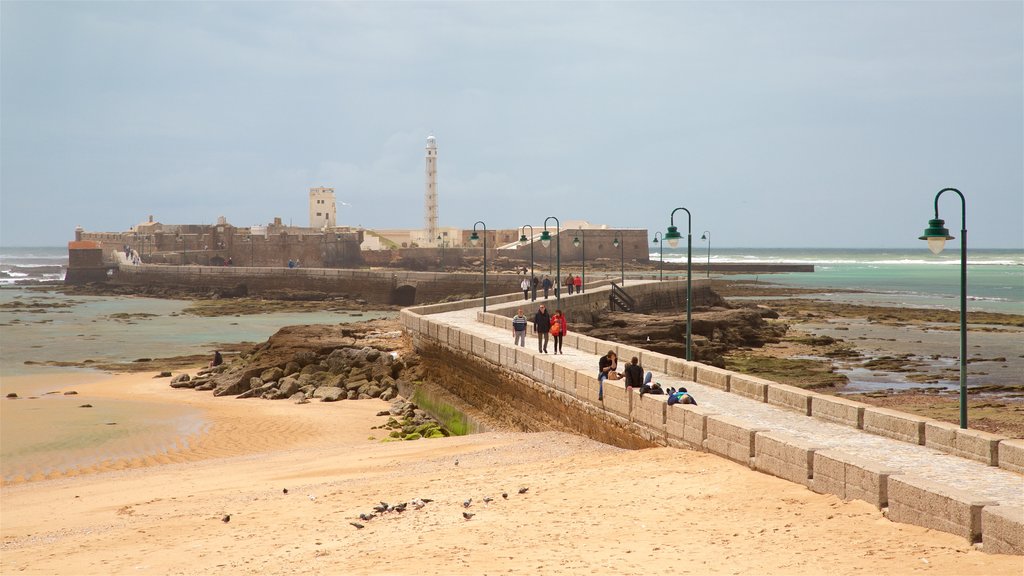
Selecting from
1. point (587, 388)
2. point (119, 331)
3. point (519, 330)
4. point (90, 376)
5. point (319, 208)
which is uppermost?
point (319, 208)

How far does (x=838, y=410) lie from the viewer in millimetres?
11938

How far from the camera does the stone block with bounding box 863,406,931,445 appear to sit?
10.6 metres

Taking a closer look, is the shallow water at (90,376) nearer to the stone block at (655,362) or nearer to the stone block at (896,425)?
the stone block at (655,362)

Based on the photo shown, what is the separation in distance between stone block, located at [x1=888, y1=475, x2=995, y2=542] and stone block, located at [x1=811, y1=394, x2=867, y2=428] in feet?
11.0

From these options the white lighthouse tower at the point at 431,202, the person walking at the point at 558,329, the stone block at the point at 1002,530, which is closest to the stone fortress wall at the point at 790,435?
the stone block at the point at 1002,530

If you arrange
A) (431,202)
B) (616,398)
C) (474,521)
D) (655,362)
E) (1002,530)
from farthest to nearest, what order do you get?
(431,202), (655,362), (616,398), (474,521), (1002,530)

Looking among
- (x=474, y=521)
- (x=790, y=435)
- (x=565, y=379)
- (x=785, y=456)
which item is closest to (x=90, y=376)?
(x=565, y=379)

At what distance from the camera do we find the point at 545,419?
641 inches

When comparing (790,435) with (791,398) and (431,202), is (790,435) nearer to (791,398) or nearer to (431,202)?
(791,398)

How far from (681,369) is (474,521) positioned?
22.3 feet

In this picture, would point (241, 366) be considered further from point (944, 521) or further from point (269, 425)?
point (944, 521)

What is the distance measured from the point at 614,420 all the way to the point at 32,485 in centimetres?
936

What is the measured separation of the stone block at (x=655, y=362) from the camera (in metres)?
16.4

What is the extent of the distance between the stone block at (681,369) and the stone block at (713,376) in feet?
0.42
